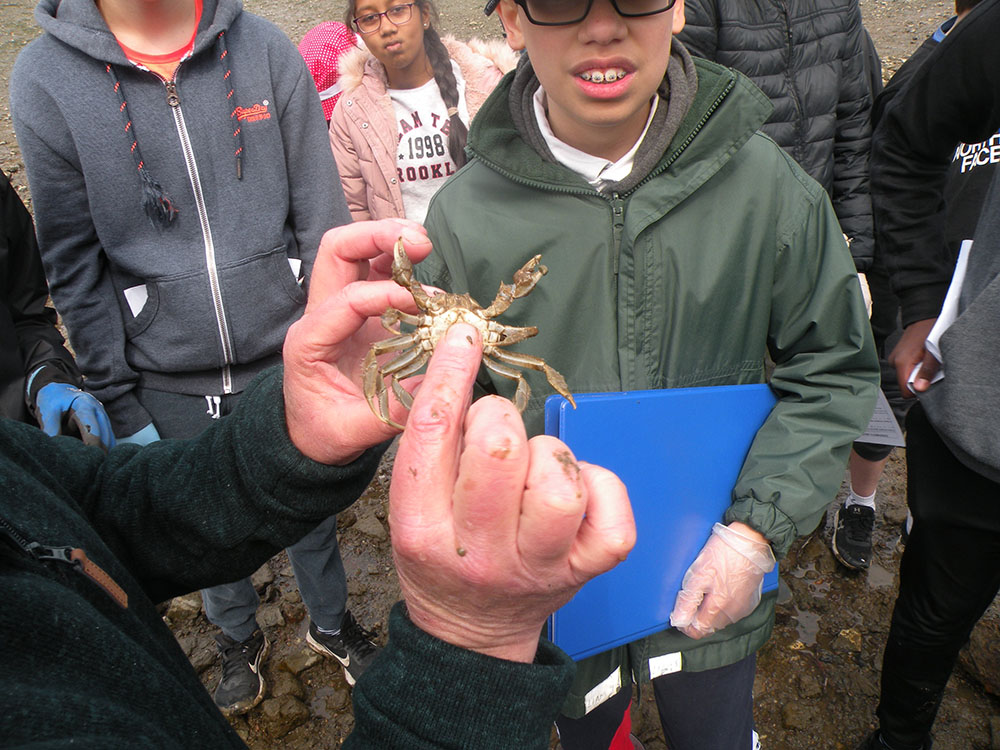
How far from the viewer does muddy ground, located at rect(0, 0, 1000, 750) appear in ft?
9.50

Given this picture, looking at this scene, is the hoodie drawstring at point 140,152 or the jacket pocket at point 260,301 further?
the jacket pocket at point 260,301

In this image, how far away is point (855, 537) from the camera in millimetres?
3627

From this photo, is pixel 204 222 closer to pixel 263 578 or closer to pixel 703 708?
Answer: pixel 263 578

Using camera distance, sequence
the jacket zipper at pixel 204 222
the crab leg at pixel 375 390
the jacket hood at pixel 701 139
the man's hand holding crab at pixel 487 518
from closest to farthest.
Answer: the man's hand holding crab at pixel 487 518
the crab leg at pixel 375 390
the jacket hood at pixel 701 139
the jacket zipper at pixel 204 222

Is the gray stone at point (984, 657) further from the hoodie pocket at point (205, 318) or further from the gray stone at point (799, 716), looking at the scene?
the hoodie pocket at point (205, 318)

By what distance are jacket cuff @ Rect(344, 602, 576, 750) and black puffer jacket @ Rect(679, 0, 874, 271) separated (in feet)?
10.0

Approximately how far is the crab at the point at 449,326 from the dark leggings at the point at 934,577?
1.45m

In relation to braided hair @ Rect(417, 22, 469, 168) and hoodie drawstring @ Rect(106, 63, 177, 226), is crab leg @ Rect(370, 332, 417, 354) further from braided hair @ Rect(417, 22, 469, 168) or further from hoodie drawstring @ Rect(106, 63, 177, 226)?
braided hair @ Rect(417, 22, 469, 168)

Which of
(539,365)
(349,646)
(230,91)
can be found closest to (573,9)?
(539,365)

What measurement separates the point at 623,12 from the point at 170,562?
77.5 inches

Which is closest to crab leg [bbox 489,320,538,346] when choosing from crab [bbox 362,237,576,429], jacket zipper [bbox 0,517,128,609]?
crab [bbox 362,237,576,429]

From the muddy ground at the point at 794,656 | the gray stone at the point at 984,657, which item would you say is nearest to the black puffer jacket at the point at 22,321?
the muddy ground at the point at 794,656

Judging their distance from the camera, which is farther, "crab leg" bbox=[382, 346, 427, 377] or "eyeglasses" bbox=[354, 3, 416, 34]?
"eyeglasses" bbox=[354, 3, 416, 34]

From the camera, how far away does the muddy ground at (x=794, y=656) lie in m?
2.89
